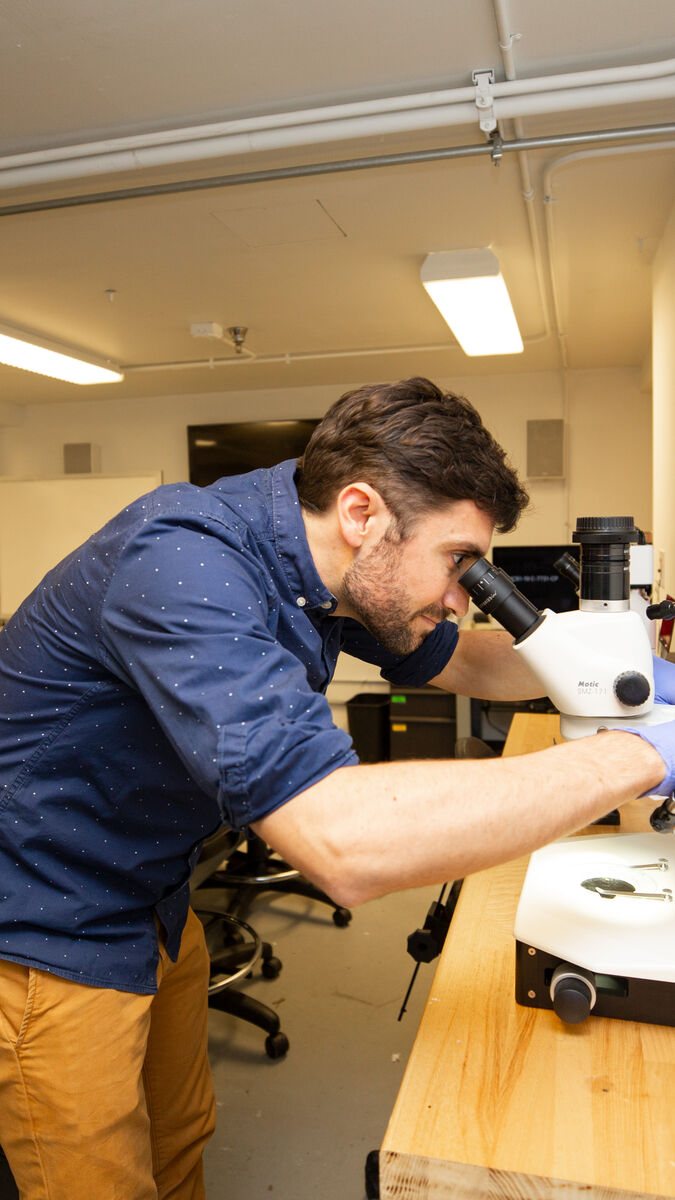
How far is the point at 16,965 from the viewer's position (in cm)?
102

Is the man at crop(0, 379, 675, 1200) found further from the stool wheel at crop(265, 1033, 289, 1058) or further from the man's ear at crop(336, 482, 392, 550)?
the stool wheel at crop(265, 1033, 289, 1058)

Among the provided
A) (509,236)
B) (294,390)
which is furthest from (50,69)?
(294,390)

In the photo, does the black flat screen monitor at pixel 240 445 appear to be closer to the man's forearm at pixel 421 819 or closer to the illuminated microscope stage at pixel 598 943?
the illuminated microscope stage at pixel 598 943

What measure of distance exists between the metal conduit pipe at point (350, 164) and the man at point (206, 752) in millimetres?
1269

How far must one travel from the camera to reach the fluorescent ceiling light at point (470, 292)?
293cm

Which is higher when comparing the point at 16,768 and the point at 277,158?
the point at 277,158

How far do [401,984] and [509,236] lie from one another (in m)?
2.55

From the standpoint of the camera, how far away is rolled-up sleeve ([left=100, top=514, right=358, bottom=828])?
29.7 inches

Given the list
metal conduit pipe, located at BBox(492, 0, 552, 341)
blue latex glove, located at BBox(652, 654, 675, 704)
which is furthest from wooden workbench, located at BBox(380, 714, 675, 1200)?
metal conduit pipe, located at BBox(492, 0, 552, 341)

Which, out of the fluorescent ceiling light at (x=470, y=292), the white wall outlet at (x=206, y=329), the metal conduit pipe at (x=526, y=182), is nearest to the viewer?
the metal conduit pipe at (x=526, y=182)

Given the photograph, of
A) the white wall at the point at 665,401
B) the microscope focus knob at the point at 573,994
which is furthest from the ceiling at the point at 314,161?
the microscope focus knob at the point at 573,994

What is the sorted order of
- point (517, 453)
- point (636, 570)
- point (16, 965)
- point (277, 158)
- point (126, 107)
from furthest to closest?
point (517, 453) < point (277, 158) < point (126, 107) < point (636, 570) < point (16, 965)

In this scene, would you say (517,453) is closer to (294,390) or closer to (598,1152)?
(294,390)

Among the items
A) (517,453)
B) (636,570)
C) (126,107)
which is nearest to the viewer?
(636,570)
